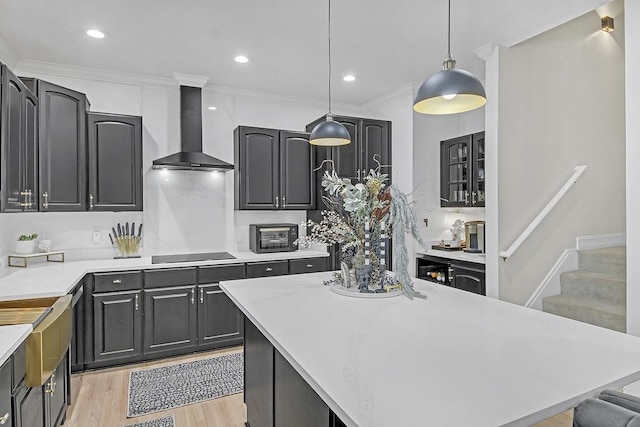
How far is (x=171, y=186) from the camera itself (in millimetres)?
4180

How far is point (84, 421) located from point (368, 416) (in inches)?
97.7

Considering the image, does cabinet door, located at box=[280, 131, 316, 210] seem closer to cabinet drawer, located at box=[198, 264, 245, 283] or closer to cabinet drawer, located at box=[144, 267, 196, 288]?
cabinet drawer, located at box=[198, 264, 245, 283]

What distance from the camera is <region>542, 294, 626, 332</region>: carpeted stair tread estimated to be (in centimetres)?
298

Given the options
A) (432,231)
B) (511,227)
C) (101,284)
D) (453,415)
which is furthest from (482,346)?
(432,231)

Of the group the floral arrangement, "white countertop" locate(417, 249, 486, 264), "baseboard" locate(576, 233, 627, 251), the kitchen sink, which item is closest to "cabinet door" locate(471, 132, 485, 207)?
"white countertop" locate(417, 249, 486, 264)

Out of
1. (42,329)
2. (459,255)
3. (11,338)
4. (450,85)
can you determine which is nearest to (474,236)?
(459,255)

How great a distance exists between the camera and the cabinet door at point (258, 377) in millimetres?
1948

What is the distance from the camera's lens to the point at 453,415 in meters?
0.93

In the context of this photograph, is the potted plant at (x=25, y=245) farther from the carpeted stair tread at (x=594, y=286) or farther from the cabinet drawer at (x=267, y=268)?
the carpeted stair tread at (x=594, y=286)

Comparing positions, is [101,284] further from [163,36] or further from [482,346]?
[482,346]

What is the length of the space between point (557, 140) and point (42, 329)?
166 inches

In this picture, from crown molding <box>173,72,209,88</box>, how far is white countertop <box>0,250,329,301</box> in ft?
6.01

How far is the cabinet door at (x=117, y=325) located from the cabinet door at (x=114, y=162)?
2.82 ft

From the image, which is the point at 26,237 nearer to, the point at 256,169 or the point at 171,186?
the point at 171,186
